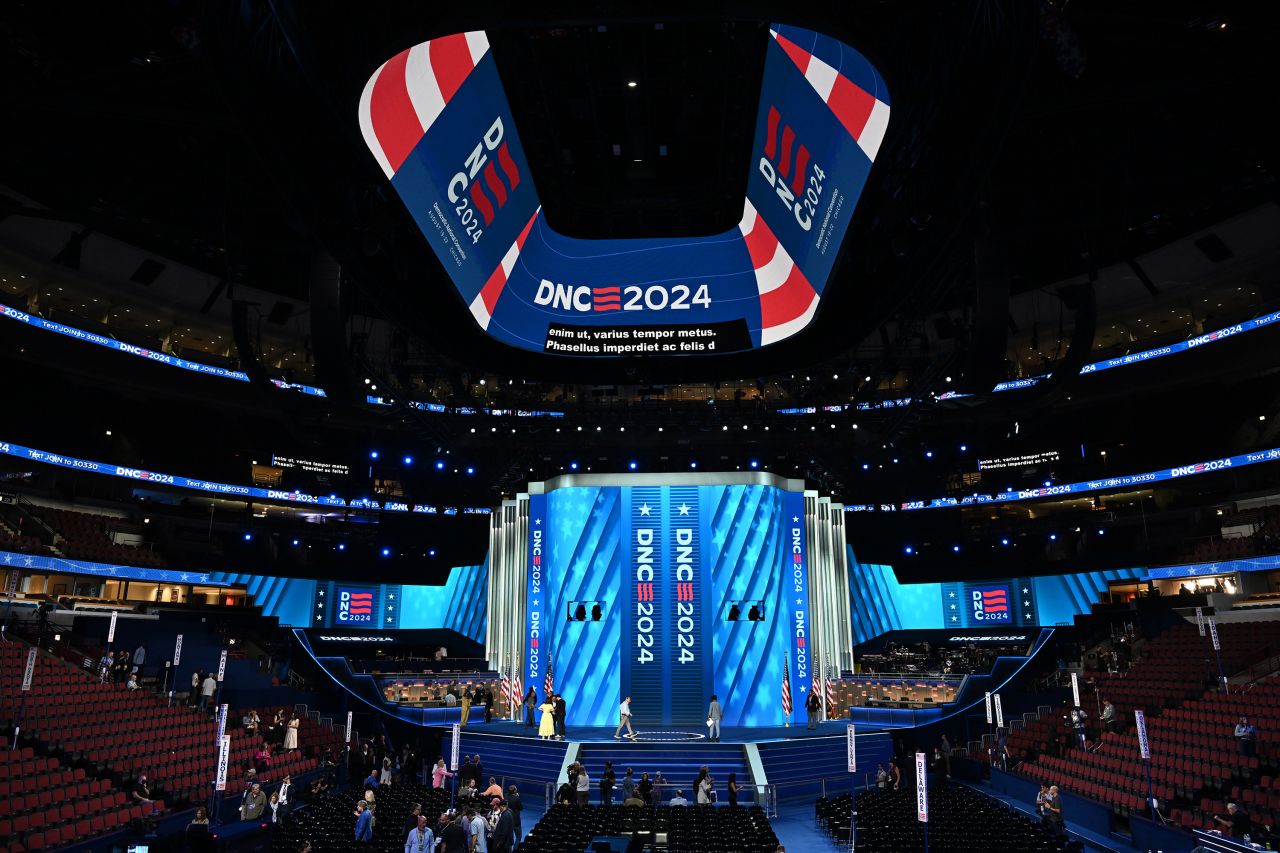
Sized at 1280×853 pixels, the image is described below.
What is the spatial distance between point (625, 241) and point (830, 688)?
57.8 feet

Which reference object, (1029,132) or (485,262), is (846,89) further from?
(1029,132)

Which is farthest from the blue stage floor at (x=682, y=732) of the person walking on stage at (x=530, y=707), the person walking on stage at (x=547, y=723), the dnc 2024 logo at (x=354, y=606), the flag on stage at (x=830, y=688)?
the dnc 2024 logo at (x=354, y=606)

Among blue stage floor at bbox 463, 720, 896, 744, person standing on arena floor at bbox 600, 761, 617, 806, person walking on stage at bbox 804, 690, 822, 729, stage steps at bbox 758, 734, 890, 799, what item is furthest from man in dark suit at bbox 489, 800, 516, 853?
person walking on stage at bbox 804, 690, 822, 729

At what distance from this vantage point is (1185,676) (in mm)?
23688

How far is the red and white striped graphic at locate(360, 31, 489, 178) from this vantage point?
34.1 ft

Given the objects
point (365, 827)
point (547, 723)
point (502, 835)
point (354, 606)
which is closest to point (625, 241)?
point (502, 835)

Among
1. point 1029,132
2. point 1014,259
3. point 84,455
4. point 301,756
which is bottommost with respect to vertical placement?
point 301,756

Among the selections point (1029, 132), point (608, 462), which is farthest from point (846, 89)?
point (608, 462)

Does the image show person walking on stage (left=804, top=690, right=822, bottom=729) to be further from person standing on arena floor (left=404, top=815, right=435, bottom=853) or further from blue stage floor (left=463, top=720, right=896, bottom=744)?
person standing on arena floor (left=404, top=815, right=435, bottom=853)

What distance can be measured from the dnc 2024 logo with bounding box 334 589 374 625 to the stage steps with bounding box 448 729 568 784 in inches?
812

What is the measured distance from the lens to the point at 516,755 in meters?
21.8

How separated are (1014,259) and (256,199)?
24.8 meters

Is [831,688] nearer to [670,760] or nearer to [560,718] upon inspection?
[670,760]

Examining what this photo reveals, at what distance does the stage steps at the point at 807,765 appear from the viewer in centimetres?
2069
